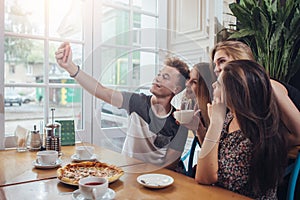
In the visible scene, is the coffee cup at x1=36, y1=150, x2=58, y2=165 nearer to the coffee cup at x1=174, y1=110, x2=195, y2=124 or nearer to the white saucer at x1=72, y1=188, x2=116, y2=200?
the white saucer at x1=72, y1=188, x2=116, y2=200

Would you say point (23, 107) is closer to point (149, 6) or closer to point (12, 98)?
point (12, 98)

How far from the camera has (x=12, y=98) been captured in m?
2.06

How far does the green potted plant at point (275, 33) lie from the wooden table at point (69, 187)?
0.86 meters

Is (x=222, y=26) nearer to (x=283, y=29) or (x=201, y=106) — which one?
(x=283, y=29)

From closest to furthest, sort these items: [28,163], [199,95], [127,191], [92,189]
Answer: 1. [92,189]
2. [127,191]
3. [28,163]
4. [199,95]

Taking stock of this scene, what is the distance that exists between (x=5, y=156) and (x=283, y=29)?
1.81m

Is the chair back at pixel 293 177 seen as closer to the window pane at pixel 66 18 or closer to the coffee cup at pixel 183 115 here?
the coffee cup at pixel 183 115

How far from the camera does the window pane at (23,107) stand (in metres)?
2.04

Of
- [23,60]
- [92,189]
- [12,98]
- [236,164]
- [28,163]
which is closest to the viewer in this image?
[92,189]

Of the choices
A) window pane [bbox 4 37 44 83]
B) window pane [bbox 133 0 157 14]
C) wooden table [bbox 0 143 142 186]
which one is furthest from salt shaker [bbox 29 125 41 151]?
window pane [bbox 133 0 157 14]

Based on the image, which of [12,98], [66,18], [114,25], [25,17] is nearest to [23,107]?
[12,98]

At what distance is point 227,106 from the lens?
1565 millimetres

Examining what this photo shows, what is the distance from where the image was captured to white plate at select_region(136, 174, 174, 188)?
118 cm

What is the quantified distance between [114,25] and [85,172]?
4.98 ft
